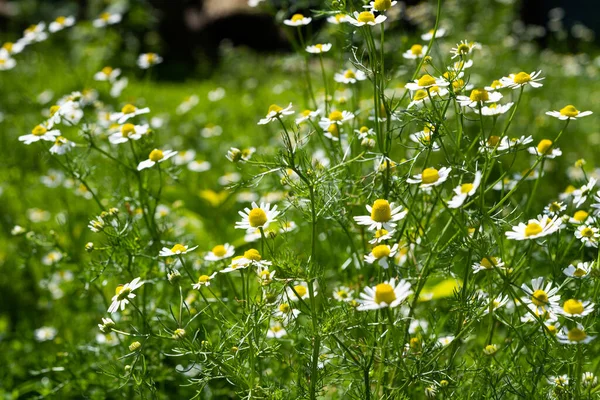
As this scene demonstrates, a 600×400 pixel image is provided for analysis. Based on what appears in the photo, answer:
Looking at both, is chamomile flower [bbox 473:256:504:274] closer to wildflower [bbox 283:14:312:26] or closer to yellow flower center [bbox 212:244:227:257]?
yellow flower center [bbox 212:244:227:257]

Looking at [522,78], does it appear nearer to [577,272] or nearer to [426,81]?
[426,81]

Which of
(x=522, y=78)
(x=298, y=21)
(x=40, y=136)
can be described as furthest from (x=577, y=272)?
(x=40, y=136)

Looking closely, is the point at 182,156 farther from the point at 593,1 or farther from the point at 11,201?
the point at 593,1

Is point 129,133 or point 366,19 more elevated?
point 366,19

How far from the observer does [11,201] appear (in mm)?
3209

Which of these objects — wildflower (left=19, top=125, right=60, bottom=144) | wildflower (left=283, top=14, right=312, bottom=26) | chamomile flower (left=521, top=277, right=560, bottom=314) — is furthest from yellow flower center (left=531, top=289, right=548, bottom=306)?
wildflower (left=19, top=125, right=60, bottom=144)

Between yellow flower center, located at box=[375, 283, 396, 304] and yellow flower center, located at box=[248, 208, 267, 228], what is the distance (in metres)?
0.31

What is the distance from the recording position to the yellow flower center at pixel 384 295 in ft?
3.42

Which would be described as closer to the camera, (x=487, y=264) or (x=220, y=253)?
(x=487, y=264)

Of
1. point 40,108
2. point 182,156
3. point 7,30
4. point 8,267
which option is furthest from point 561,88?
point 7,30

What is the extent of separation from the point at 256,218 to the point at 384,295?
1.11 feet

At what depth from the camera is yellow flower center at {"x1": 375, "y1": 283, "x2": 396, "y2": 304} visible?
3.42 feet

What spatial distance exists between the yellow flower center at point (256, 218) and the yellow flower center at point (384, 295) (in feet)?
1.03

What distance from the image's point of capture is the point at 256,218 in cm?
128
